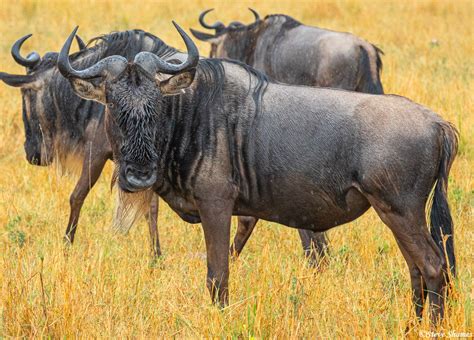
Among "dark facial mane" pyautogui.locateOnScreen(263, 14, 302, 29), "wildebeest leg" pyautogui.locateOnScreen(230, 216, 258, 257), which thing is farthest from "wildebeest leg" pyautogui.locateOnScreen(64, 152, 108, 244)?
"dark facial mane" pyautogui.locateOnScreen(263, 14, 302, 29)

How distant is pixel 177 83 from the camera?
12.7ft

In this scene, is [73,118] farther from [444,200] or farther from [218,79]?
[444,200]

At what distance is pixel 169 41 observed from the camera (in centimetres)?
1245

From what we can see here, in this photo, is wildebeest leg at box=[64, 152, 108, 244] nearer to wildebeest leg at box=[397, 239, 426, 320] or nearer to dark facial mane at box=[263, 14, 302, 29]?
wildebeest leg at box=[397, 239, 426, 320]

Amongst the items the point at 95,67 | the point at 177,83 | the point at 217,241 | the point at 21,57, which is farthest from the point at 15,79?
the point at 217,241

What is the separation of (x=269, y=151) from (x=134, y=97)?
75 centimetres

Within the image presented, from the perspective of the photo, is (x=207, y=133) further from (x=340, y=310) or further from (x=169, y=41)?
(x=169, y=41)

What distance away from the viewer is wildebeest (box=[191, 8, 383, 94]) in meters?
7.43

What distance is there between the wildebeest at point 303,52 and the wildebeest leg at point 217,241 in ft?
11.8

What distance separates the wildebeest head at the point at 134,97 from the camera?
3.67 meters

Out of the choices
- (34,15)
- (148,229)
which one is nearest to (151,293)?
(148,229)

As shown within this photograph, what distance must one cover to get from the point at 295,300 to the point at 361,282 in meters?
0.68

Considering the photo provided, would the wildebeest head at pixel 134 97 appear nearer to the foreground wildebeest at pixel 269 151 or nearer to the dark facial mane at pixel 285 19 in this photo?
the foreground wildebeest at pixel 269 151

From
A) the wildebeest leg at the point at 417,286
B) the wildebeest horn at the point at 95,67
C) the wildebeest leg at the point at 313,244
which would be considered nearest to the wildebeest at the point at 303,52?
the wildebeest leg at the point at 313,244
